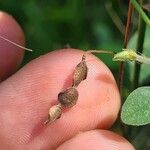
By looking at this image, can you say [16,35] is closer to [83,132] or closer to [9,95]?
[9,95]

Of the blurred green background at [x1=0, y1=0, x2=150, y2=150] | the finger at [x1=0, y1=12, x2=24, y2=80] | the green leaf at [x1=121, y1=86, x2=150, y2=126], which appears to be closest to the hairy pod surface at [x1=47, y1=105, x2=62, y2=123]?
the green leaf at [x1=121, y1=86, x2=150, y2=126]

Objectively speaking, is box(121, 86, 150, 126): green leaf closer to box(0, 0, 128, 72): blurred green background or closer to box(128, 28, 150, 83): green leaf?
box(128, 28, 150, 83): green leaf

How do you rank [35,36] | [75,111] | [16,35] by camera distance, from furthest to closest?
1. [35,36]
2. [16,35]
3. [75,111]

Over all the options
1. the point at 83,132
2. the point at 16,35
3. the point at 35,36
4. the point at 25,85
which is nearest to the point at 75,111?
the point at 83,132

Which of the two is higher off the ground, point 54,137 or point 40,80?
point 40,80

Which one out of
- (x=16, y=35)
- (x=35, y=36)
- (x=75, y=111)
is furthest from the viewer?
A: (x=35, y=36)

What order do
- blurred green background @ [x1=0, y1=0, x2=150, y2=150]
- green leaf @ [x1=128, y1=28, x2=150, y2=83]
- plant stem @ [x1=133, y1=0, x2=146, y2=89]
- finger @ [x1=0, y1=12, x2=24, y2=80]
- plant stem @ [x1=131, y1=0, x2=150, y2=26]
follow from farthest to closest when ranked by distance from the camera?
1. blurred green background @ [x1=0, y1=0, x2=150, y2=150]
2. finger @ [x1=0, y1=12, x2=24, y2=80]
3. green leaf @ [x1=128, y1=28, x2=150, y2=83]
4. plant stem @ [x1=133, y1=0, x2=146, y2=89]
5. plant stem @ [x1=131, y1=0, x2=150, y2=26]

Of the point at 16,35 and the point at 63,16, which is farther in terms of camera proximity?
the point at 63,16
